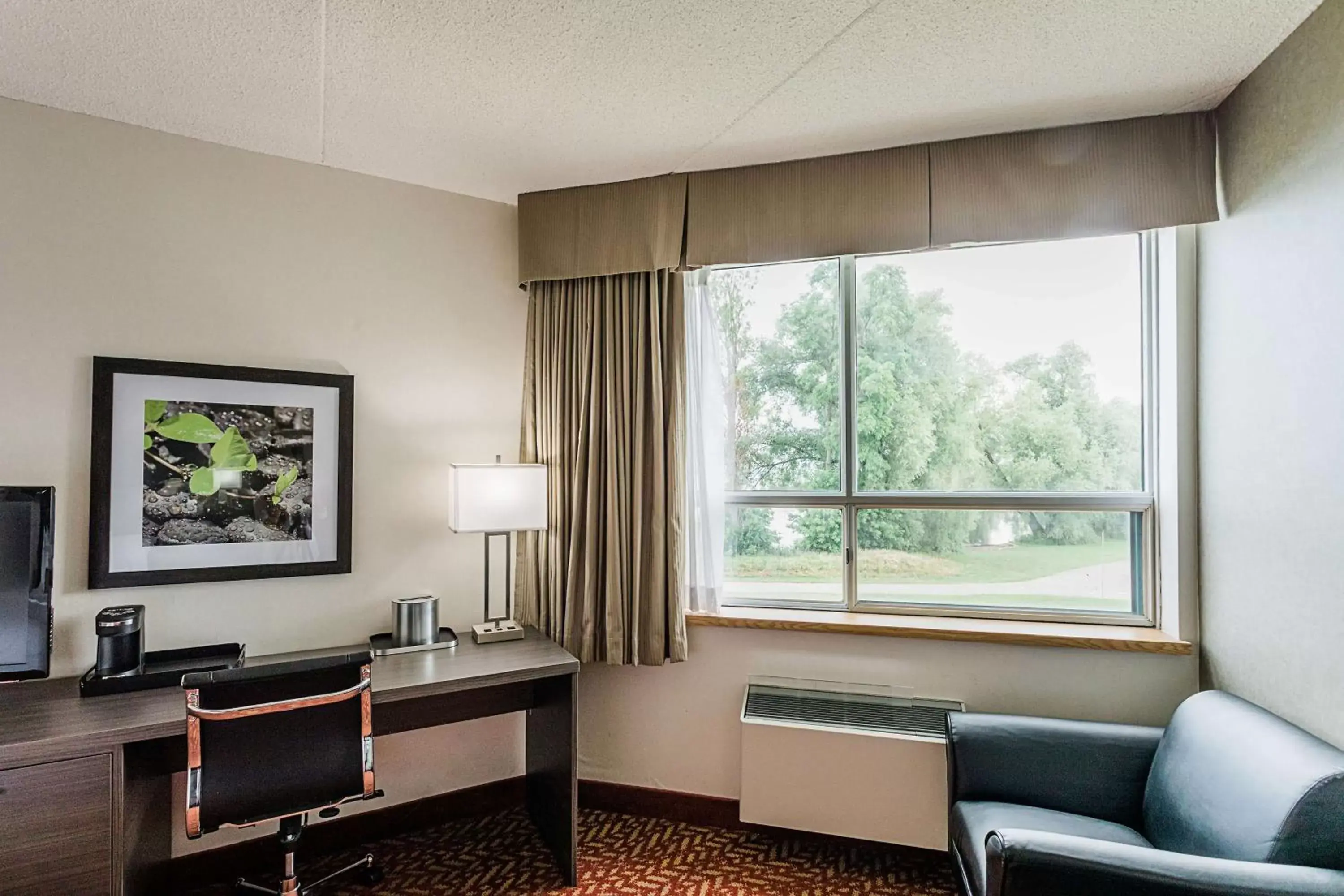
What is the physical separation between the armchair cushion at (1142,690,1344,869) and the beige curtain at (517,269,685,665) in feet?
5.03

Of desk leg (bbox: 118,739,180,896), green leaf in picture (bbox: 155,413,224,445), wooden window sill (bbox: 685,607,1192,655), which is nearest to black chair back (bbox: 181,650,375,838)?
desk leg (bbox: 118,739,180,896)

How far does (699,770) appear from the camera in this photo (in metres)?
2.65

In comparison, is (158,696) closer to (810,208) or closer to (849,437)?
(849,437)

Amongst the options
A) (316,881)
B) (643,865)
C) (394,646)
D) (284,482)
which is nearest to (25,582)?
(284,482)

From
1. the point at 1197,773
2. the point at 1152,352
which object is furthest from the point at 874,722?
the point at 1152,352

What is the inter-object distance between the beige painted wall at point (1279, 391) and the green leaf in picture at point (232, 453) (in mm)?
3171

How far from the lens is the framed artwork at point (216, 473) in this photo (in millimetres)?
2137

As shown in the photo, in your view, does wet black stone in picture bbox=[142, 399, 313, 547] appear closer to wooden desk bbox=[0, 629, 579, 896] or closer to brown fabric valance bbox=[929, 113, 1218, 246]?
wooden desk bbox=[0, 629, 579, 896]

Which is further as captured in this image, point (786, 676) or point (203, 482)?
point (786, 676)

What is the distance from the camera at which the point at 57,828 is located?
1.63 metres

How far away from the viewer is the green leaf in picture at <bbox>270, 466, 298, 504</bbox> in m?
2.38

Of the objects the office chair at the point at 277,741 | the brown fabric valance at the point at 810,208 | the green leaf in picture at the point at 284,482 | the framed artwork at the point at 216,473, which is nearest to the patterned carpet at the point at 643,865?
the office chair at the point at 277,741

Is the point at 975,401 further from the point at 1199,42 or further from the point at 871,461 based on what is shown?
the point at 1199,42

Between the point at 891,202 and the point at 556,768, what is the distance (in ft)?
7.73
